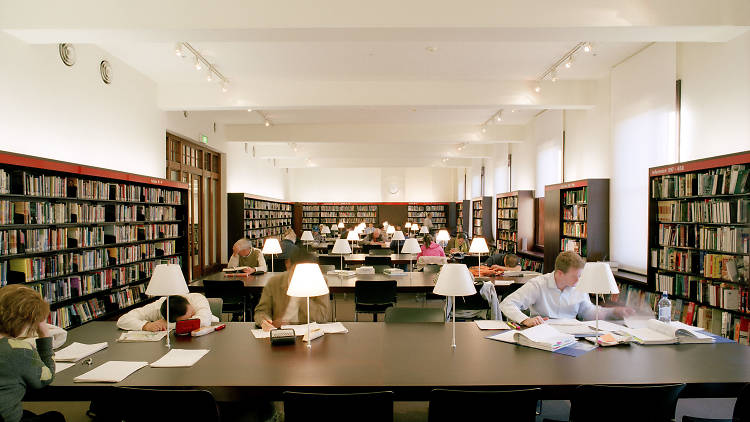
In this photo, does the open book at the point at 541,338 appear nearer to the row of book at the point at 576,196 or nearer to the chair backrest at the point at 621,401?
the chair backrest at the point at 621,401

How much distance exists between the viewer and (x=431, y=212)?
65.0 feet

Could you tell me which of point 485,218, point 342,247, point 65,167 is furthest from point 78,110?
point 485,218

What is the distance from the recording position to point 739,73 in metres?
4.48

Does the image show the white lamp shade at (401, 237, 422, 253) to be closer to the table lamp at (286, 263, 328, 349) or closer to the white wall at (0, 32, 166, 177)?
the table lamp at (286, 263, 328, 349)

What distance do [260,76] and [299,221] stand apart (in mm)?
12496

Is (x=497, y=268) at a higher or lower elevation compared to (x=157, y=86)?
lower

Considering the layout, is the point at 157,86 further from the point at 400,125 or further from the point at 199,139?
the point at 400,125

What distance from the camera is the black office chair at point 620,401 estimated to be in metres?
1.94

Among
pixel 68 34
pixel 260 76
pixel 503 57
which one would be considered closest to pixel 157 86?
pixel 260 76

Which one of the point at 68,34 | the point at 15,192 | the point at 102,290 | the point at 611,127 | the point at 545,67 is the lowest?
the point at 102,290

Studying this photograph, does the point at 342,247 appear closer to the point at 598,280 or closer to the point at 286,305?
the point at 286,305

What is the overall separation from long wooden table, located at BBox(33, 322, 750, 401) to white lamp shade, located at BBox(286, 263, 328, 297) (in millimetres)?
342

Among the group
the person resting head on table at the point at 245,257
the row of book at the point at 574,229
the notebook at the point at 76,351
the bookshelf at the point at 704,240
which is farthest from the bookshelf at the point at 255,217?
the bookshelf at the point at 704,240

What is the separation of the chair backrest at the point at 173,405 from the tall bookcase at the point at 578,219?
21.0ft
